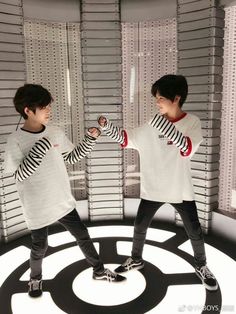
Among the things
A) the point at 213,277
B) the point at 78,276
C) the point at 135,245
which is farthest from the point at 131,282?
the point at 213,277

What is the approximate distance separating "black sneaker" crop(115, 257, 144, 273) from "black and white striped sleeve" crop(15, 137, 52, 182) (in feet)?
4.71

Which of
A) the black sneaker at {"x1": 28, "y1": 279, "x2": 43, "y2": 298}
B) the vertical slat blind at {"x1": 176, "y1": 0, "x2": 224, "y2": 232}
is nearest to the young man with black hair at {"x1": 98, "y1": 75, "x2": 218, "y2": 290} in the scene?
the black sneaker at {"x1": 28, "y1": 279, "x2": 43, "y2": 298}

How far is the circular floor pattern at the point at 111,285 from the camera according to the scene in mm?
2701

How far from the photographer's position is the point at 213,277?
2928mm

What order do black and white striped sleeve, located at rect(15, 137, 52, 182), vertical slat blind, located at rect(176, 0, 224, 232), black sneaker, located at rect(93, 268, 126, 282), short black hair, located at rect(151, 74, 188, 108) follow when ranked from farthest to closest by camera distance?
vertical slat blind, located at rect(176, 0, 224, 232) → black sneaker, located at rect(93, 268, 126, 282) → short black hair, located at rect(151, 74, 188, 108) → black and white striped sleeve, located at rect(15, 137, 52, 182)

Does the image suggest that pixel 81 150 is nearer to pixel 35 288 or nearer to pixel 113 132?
pixel 113 132

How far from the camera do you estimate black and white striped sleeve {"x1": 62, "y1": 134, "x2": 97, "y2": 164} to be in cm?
272

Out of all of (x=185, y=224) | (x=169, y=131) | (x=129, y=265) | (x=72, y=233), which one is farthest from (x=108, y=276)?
(x=169, y=131)

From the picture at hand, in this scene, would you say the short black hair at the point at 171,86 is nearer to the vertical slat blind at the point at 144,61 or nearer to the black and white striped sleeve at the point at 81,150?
the black and white striped sleeve at the point at 81,150

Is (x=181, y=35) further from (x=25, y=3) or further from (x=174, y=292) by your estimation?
(x=174, y=292)

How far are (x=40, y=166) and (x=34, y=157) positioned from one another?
194 mm

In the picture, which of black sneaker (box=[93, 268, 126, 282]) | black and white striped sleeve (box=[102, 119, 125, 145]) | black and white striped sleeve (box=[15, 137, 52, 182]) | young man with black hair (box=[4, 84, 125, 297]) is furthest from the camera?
black sneaker (box=[93, 268, 126, 282])

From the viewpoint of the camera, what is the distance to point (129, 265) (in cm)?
322

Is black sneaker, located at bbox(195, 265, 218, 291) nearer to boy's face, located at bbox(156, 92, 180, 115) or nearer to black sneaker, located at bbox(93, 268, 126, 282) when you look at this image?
black sneaker, located at bbox(93, 268, 126, 282)
